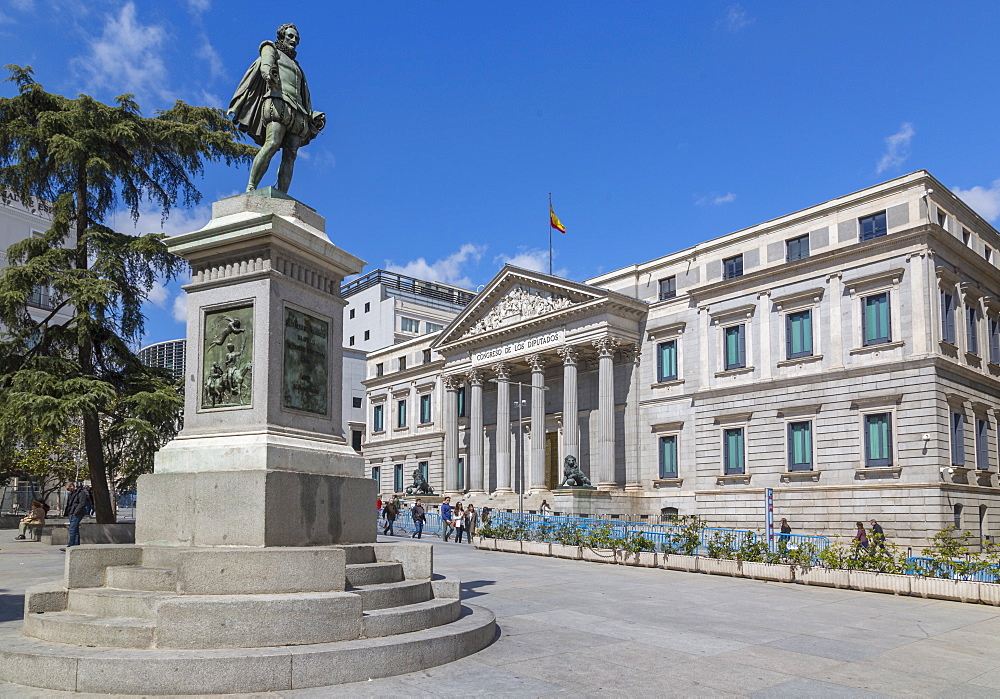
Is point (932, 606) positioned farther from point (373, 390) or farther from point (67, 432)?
point (373, 390)

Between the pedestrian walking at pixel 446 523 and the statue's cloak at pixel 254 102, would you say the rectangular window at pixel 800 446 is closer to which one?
the pedestrian walking at pixel 446 523

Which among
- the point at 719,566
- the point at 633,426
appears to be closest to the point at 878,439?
the point at 633,426

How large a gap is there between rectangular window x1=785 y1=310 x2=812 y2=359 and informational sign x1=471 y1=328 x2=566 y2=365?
1450 cm

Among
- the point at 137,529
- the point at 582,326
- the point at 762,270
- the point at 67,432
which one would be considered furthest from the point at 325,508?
the point at 582,326

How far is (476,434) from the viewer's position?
5788 cm

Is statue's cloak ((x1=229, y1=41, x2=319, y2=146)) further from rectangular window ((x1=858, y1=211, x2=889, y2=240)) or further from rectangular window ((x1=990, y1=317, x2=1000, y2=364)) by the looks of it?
rectangular window ((x1=990, y1=317, x2=1000, y2=364))

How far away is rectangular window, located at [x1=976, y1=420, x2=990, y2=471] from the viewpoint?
1506 inches

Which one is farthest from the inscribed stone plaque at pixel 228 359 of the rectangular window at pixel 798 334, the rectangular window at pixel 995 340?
the rectangular window at pixel 995 340

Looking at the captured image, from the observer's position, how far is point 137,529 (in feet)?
31.7

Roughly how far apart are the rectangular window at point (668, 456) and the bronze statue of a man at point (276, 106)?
3878 cm

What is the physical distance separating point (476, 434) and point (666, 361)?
15.8 m

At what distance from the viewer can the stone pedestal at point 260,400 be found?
30.1ft

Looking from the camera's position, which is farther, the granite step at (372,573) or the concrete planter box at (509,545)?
the concrete planter box at (509,545)

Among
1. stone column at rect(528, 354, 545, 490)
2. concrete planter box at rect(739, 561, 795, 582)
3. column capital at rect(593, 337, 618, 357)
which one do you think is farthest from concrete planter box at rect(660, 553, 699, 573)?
stone column at rect(528, 354, 545, 490)
